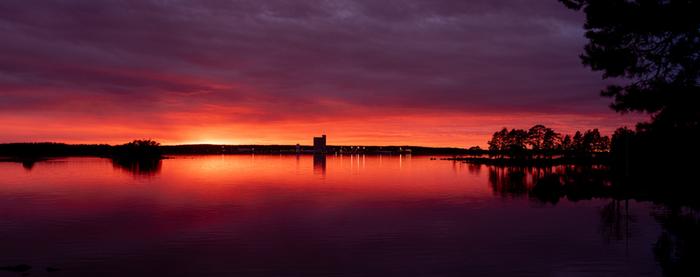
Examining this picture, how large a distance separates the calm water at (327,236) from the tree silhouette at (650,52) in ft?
25.8

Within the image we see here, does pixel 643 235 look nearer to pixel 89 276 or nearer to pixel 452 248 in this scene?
pixel 452 248

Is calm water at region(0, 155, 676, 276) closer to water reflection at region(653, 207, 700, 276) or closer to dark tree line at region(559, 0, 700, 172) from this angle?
water reflection at region(653, 207, 700, 276)

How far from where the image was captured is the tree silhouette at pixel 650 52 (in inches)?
1005

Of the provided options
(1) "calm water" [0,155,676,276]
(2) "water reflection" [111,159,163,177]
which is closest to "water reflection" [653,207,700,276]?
(1) "calm water" [0,155,676,276]

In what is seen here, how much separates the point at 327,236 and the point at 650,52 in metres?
21.4

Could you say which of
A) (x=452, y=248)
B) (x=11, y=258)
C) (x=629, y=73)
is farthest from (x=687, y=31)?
(x=11, y=258)

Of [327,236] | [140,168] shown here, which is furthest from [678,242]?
[140,168]

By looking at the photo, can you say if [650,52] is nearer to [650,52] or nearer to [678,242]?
[650,52]

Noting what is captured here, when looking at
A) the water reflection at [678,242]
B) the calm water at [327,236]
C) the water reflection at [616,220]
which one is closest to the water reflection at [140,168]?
the calm water at [327,236]

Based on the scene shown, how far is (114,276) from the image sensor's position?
23.0 meters

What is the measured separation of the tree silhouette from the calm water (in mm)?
7870

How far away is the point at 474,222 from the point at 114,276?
87.1ft

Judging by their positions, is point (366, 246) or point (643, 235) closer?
point (366, 246)

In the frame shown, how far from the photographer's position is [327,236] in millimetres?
34156
